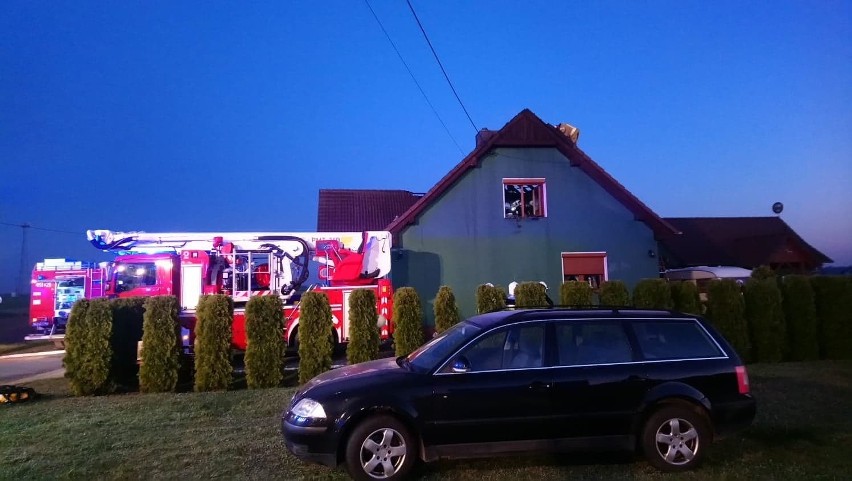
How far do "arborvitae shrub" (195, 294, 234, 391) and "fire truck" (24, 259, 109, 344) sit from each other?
Result: 40.6 feet

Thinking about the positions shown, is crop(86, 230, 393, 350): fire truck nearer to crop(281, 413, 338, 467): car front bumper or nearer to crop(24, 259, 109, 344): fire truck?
crop(24, 259, 109, 344): fire truck

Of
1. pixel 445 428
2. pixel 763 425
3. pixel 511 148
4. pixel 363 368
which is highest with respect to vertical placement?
pixel 511 148

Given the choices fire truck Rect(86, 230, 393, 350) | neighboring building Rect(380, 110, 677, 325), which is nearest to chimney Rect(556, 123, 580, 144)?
neighboring building Rect(380, 110, 677, 325)

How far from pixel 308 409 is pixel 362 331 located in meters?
6.06

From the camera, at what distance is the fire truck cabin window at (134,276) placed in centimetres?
1582

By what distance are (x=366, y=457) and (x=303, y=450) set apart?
60 centimetres

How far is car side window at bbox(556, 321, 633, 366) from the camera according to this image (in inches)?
247

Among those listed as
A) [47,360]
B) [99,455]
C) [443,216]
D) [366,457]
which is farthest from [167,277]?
[366,457]

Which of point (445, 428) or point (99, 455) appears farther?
point (99, 455)

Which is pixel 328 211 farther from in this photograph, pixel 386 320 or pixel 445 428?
pixel 445 428

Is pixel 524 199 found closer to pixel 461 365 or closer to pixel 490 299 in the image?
pixel 490 299

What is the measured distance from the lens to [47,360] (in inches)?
675

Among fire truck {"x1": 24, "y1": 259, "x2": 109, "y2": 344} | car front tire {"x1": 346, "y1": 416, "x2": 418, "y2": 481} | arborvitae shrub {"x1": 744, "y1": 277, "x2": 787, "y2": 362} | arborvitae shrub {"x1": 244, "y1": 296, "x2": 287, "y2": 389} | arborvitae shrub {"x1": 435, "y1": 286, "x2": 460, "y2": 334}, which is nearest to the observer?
car front tire {"x1": 346, "y1": 416, "x2": 418, "y2": 481}

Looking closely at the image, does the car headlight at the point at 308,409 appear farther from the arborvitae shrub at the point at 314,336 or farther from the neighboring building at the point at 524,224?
the neighboring building at the point at 524,224
